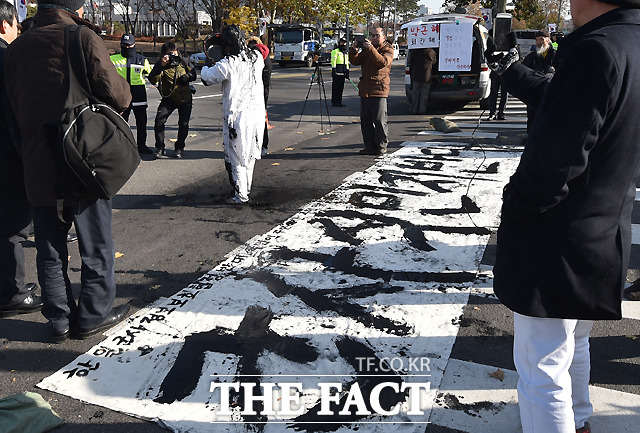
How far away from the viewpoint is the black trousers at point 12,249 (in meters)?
3.92

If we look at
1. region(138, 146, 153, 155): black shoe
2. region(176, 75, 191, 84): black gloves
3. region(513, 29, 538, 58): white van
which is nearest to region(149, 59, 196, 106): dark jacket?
region(176, 75, 191, 84): black gloves

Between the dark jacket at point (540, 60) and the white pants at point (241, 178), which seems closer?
the white pants at point (241, 178)

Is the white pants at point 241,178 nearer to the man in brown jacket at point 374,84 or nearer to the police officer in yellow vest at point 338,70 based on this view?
the man in brown jacket at point 374,84

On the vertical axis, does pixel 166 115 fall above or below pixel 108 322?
above

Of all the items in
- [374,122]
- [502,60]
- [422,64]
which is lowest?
[374,122]

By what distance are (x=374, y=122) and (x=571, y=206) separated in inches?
304

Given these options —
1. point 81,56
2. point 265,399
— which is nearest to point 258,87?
point 81,56

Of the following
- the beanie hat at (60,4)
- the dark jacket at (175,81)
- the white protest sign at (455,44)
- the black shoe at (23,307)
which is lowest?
the black shoe at (23,307)

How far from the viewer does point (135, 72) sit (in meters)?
9.30

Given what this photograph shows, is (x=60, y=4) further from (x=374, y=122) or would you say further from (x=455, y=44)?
(x=455, y=44)

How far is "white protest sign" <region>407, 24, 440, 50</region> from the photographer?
42.3 feet

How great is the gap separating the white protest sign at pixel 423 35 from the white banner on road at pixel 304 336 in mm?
7949

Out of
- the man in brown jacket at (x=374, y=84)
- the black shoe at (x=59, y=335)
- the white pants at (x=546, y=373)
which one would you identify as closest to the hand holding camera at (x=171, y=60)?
the man in brown jacket at (x=374, y=84)

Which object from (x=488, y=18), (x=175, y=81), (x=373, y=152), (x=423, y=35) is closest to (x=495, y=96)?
(x=423, y=35)
